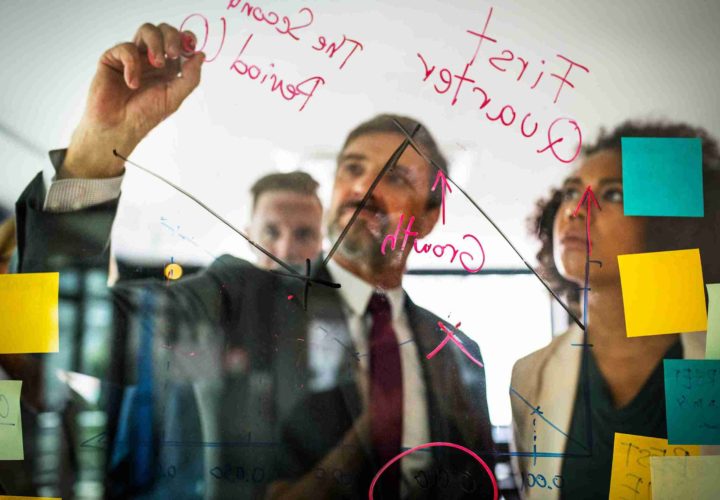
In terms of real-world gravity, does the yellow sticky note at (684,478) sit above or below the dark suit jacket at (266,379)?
below

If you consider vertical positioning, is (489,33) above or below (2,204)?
above

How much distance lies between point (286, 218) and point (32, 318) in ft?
1.68

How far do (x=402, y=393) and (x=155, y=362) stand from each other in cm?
45

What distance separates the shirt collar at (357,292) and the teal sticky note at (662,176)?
44cm

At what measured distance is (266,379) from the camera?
4.04ft

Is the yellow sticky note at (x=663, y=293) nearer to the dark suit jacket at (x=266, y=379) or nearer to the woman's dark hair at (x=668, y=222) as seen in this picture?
the woman's dark hair at (x=668, y=222)

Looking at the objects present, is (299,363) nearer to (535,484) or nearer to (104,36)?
(535,484)

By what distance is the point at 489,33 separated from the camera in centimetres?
127

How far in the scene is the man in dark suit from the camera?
3.98 ft

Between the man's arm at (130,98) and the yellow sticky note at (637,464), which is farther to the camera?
the man's arm at (130,98)

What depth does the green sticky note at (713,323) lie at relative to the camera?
120cm

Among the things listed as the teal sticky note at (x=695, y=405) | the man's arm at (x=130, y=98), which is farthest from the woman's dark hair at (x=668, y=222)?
the man's arm at (x=130, y=98)

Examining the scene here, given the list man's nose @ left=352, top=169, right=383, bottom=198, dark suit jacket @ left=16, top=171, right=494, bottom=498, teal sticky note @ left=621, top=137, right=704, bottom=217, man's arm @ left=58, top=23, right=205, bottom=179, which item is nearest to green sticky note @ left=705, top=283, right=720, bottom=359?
teal sticky note @ left=621, top=137, right=704, bottom=217

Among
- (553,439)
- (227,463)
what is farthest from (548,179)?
(227,463)
